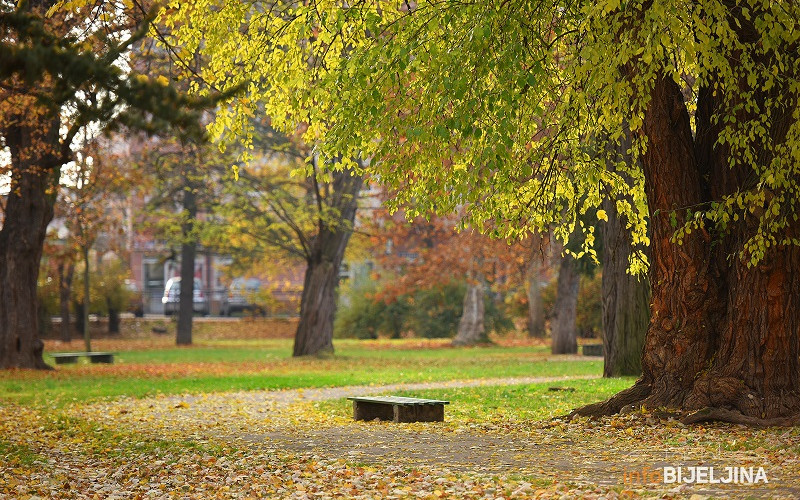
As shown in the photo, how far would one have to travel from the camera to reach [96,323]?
42219mm

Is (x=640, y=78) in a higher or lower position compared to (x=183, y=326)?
higher

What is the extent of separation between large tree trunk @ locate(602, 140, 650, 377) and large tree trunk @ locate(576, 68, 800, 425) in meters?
6.36

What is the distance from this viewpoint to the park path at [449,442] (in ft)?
26.0

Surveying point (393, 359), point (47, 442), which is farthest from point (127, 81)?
point (393, 359)

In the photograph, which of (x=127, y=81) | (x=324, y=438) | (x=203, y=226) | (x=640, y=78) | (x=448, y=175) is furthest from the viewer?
(x=203, y=226)

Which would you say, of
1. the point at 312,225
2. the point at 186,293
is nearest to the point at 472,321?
the point at 312,225

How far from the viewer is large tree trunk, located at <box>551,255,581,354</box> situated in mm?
31016

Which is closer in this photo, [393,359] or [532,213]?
[532,213]

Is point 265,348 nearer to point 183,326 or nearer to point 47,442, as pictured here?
point 183,326

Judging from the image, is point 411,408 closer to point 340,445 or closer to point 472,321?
point 340,445

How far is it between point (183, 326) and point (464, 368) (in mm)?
16454

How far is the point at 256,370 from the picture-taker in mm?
23578

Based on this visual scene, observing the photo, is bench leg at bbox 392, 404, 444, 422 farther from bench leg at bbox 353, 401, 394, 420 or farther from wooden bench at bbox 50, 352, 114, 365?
wooden bench at bbox 50, 352, 114, 365

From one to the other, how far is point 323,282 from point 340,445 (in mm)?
18586
